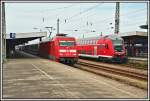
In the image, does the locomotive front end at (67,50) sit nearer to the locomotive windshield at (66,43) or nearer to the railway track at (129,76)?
the locomotive windshield at (66,43)

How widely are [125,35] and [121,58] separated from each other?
35.1 feet

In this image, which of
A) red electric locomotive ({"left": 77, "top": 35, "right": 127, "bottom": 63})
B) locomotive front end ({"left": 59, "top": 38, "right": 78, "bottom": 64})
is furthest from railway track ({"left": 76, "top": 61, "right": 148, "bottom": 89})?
red electric locomotive ({"left": 77, "top": 35, "right": 127, "bottom": 63})

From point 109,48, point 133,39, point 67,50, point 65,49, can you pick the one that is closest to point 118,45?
point 109,48

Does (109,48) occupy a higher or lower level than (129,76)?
higher

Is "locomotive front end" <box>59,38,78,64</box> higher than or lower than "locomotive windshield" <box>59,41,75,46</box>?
lower

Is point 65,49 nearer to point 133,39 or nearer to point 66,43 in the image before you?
point 66,43

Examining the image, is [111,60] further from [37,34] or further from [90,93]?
[90,93]

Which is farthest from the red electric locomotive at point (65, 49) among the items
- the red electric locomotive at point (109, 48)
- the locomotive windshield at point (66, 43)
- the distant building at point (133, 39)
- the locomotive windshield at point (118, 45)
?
the distant building at point (133, 39)

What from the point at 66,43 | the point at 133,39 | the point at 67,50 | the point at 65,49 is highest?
the point at 133,39

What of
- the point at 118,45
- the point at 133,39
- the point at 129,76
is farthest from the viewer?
the point at 133,39

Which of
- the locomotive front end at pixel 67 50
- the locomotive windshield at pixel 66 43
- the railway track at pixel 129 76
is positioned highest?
the locomotive windshield at pixel 66 43

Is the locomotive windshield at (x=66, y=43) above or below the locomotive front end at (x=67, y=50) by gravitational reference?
above

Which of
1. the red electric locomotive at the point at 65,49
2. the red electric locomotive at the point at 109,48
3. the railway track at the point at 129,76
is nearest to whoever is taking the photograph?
the railway track at the point at 129,76

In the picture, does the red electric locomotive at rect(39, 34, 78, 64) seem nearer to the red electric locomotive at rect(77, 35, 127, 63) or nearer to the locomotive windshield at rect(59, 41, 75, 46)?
the locomotive windshield at rect(59, 41, 75, 46)
